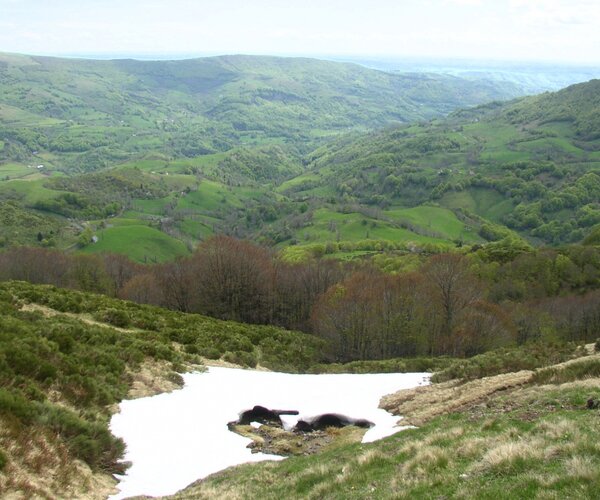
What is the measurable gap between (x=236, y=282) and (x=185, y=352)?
3291 cm

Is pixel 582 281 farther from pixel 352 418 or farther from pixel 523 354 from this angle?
pixel 352 418

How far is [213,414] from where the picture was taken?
1992cm

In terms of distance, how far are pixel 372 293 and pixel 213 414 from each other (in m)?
33.1

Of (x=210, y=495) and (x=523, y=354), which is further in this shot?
(x=523, y=354)

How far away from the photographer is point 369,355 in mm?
47125

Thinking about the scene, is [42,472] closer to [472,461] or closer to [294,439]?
[294,439]

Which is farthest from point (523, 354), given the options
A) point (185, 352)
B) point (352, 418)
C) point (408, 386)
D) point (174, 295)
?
point (174, 295)

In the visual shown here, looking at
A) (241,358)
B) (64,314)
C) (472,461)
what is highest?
(472,461)

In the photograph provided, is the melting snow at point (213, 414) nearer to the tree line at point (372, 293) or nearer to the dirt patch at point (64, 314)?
the dirt patch at point (64, 314)

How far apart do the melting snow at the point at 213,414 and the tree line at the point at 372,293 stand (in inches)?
823

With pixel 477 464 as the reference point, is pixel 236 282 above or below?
below

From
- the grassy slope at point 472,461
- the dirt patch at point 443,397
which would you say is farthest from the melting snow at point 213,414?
the grassy slope at point 472,461

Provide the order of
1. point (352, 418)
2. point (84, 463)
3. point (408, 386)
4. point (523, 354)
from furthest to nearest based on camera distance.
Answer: point (523, 354) → point (408, 386) → point (352, 418) → point (84, 463)

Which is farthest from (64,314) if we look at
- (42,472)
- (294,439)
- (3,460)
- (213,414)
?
(3,460)
